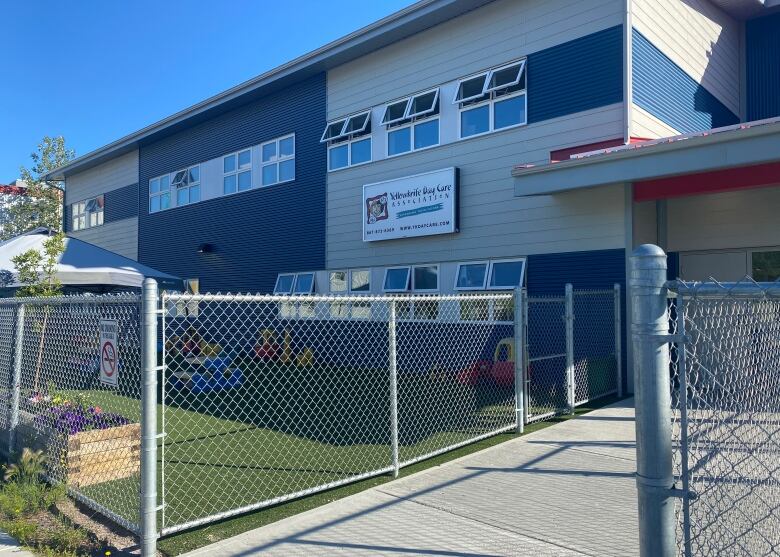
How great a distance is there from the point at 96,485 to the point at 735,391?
16.3 feet

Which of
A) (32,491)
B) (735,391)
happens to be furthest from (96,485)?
(735,391)

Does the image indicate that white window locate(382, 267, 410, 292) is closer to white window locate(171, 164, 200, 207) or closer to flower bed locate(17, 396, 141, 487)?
flower bed locate(17, 396, 141, 487)

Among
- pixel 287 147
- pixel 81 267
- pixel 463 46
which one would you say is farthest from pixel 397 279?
pixel 81 267

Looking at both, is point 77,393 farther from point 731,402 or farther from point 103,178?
point 103,178

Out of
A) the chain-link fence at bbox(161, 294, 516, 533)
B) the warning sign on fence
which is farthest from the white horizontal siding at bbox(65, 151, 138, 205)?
the warning sign on fence

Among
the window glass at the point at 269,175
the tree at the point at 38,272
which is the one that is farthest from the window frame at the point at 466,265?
the tree at the point at 38,272

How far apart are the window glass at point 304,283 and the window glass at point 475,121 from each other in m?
5.91

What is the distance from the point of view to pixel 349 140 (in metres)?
15.5

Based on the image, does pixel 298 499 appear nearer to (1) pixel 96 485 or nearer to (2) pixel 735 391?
(1) pixel 96 485

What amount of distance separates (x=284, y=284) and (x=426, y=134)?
20.6ft

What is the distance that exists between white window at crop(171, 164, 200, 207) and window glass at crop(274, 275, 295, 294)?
205 inches

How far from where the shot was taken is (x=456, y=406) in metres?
9.02

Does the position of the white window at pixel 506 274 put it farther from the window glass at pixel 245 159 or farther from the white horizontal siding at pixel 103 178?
the white horizontal siding at pixel 103 178

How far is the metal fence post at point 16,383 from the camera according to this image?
6.04 m
